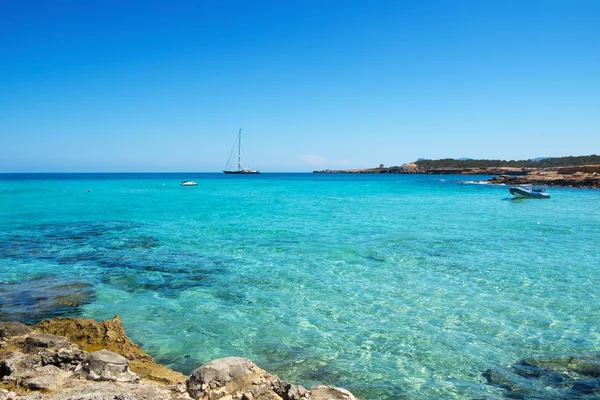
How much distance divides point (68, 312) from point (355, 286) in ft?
24.0

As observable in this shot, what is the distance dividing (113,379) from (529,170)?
420 ft

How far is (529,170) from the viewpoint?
11431cm

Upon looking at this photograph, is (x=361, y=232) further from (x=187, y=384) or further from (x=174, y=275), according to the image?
(x=187, y=384)

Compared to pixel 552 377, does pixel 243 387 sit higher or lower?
higher

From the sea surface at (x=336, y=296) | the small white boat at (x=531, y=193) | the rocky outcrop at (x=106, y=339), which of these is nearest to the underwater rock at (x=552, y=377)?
the sea surface at (x=336, y=296)

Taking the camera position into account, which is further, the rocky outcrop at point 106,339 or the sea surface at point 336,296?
the sea surface at point 336,296

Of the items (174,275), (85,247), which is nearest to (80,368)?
(174,275)

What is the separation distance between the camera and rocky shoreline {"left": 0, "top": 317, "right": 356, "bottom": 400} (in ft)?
16.0

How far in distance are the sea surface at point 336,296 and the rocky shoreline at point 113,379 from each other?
59.0 inches

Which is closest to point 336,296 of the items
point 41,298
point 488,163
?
point 41,298

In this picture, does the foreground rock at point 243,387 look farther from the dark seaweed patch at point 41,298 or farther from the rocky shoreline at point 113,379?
the dark seaweed patch at point 41,298

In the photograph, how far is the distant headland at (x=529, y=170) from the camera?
216 feet

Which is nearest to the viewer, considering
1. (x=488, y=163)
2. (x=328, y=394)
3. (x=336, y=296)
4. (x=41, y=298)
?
(x=328, y=394)

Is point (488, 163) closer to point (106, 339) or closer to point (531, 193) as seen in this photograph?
point (531, 193)
